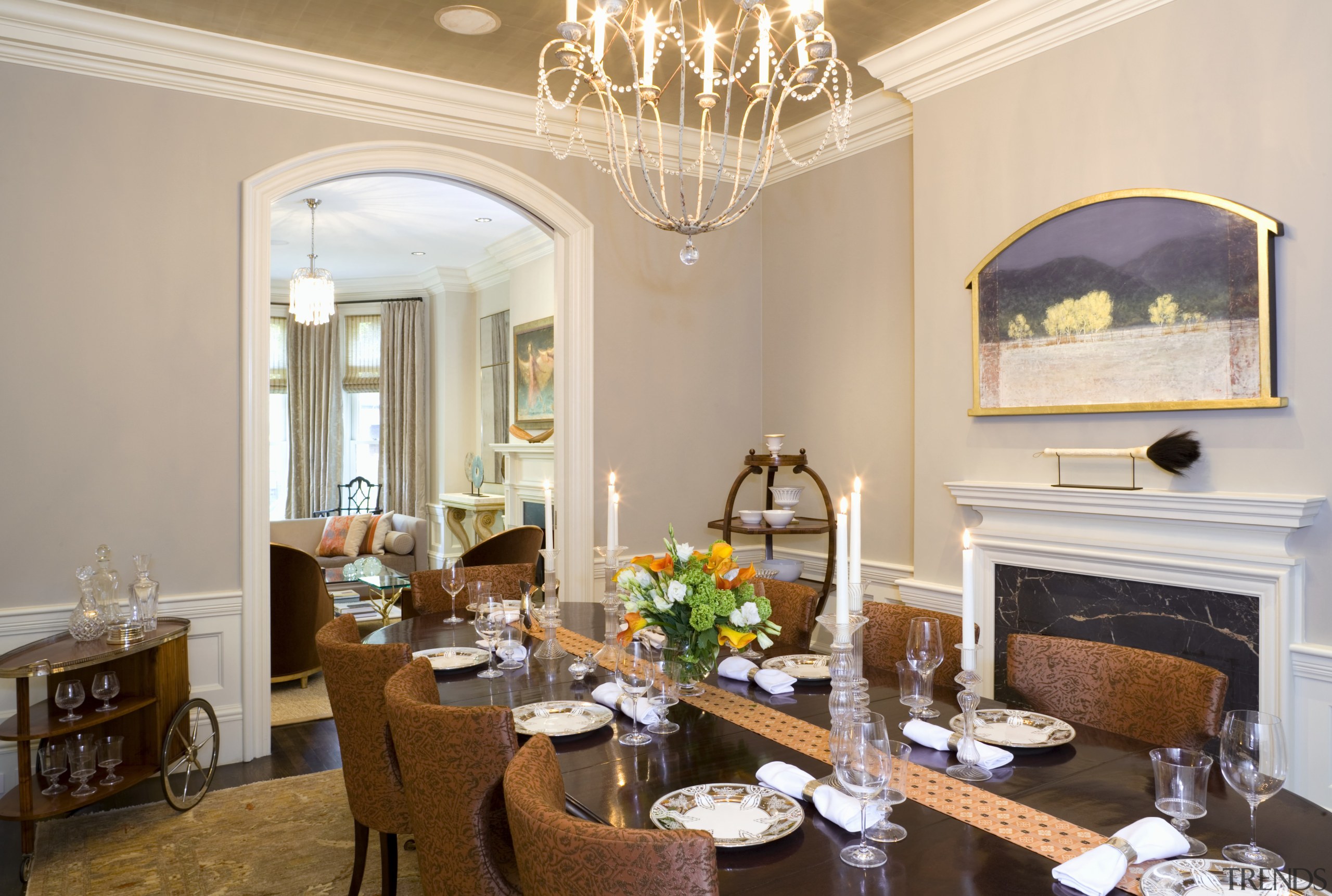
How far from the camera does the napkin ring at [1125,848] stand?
52.2 inches

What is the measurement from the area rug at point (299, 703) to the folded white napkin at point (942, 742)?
3209mm

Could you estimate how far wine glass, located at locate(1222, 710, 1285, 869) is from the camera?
52.7 inches

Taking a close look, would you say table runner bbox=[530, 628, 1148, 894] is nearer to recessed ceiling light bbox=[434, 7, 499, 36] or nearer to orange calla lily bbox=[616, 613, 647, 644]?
orange calla lily bbox=[616, 613, 647, 644]

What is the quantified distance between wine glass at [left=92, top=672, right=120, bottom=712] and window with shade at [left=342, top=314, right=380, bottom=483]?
6.32 meters

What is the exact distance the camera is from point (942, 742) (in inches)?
73.7

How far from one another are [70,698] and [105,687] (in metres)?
0.11

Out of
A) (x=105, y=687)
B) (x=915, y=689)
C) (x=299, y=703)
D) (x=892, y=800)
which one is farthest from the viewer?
(x=299, y=703)

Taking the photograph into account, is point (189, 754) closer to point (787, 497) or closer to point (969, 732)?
point (787, 497)

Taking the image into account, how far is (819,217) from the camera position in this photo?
4.73 metres

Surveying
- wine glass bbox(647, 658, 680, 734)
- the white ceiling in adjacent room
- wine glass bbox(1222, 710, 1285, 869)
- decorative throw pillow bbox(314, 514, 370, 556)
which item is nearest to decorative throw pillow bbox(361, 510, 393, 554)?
decorative throw pillow bbox(314, 514, 370, 556)

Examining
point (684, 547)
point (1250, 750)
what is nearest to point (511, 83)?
point (684, 547)

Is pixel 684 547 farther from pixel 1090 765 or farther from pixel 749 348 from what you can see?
pixel 749 348

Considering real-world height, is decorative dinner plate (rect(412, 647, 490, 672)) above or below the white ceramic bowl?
below

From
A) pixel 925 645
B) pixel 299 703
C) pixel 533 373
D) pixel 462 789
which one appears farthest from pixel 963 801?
pixel 533 373
